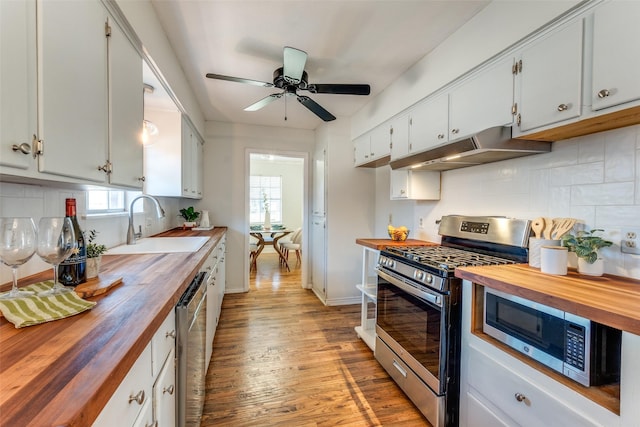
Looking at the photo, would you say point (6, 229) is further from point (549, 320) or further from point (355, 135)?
point (355, 135)

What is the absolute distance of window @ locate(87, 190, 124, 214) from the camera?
1.72 metres

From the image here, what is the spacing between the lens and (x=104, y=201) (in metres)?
1.90

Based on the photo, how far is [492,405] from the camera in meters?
1.28

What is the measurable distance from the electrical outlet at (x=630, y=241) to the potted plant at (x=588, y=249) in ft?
0.26

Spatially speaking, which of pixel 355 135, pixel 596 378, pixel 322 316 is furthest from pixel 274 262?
pixel 596 378

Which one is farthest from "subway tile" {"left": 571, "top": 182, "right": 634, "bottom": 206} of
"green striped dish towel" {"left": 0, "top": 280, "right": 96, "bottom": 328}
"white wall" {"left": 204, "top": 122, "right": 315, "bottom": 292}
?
"white wall" {"left": 204, "top": 122, "right": 315, "bottom": 292}

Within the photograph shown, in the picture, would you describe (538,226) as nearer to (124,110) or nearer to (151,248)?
(124,110)

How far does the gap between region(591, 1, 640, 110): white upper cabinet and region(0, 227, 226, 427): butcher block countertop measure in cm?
184

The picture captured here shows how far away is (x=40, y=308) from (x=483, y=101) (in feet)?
7.32

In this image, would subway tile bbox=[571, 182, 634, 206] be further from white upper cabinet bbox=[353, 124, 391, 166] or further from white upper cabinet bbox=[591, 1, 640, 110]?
white upper cabinet bbox=[353, 124, 391, 166]

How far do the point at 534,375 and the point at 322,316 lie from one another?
229 cm

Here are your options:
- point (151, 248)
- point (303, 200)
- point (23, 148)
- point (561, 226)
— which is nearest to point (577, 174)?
point (561, 226)

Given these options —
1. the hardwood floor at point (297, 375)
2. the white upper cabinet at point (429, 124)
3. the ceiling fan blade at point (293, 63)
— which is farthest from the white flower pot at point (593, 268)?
the ceiling fan blade at point (293, 63)

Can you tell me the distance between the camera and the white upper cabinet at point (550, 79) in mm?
1226
